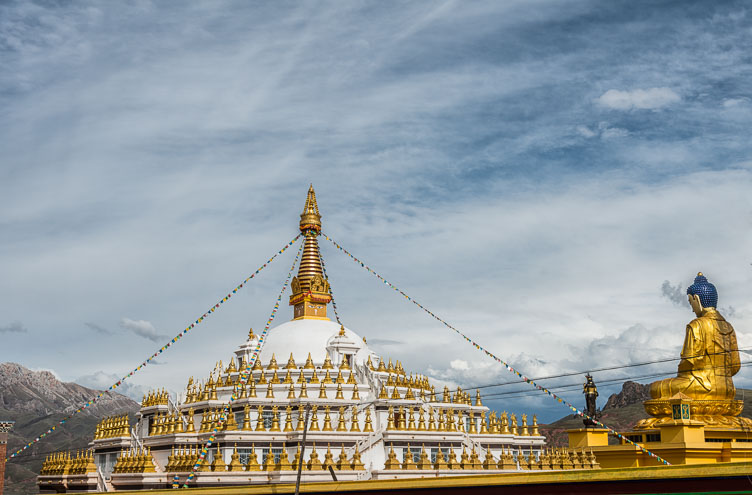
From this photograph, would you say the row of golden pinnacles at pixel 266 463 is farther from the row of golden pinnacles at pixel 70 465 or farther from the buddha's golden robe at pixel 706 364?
the buddha's golden robe at pixel 706 364

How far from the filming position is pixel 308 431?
99.1 ft

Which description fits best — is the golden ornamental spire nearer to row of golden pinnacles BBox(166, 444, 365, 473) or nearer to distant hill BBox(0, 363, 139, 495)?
row of golden pinnacles BBox(166, 444, 365, 473)

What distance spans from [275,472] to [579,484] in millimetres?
12602

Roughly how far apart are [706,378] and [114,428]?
2786 centimetres

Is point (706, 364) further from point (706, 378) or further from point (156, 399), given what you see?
point (156, 399)

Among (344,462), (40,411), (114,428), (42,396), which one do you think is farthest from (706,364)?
(42,396)

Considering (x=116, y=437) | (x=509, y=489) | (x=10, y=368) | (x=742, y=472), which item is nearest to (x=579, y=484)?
(x=509, y=489)

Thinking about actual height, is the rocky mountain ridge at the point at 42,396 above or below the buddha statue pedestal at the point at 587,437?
above

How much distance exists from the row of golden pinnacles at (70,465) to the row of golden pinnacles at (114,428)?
127 centimetres

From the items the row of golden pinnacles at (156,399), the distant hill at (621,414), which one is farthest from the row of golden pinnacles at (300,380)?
the distant hill at (621,414)

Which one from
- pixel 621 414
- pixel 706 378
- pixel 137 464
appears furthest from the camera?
pixel 621 414

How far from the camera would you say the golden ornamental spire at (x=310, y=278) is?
4366 cm

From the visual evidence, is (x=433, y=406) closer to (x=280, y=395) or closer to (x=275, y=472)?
(x=280, y=395)

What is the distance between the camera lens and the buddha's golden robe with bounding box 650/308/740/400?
33.6m
